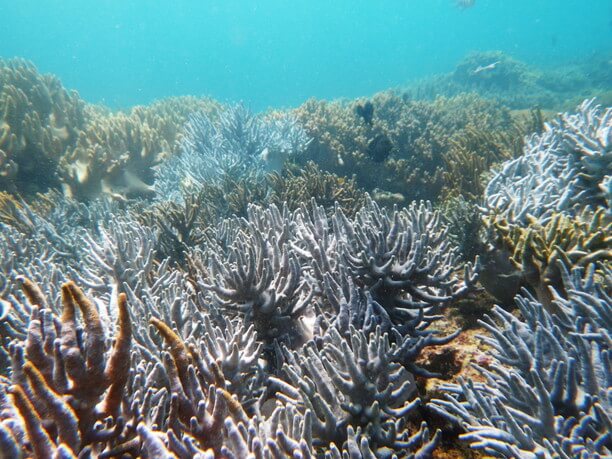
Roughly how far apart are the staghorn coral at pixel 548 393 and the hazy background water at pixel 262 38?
63.6m

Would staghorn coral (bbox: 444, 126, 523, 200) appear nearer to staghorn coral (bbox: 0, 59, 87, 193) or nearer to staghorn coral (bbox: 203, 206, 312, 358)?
staghorn coral (bbox: 203, 206, 312, 358)

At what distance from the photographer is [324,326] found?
8.16 feet

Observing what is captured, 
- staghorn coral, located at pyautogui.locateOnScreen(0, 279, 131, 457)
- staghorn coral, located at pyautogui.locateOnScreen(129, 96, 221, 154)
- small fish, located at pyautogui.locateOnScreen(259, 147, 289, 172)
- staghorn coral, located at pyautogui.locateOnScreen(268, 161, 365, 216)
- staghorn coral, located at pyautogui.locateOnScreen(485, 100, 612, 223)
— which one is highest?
staghorn coral, located at pyautogui.locateOnScreen(129, 96, 221, 154)

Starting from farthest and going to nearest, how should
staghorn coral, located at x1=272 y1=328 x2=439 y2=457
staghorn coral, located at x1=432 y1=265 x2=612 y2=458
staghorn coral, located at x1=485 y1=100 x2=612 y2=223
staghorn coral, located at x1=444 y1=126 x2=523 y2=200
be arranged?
staghorn coral, located at x1=444 y1=126 x2=523 y2=200 → staghorn coral, located at x1=485 y1=100 x2=612 y2=223 → staghorn coral, located at x1=272 y1=328 x2=439 y2=457 → staghorn coral, located at x1=432 y1=265 x2=612 y2=458

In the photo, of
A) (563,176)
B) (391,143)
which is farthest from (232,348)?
(391,143)

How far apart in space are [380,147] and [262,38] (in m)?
154

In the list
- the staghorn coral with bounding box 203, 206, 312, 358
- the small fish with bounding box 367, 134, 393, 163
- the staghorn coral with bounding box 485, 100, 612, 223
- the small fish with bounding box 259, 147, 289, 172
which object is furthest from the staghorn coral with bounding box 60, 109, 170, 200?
the staghorn coral with bounding box 485, 100, 612, 223

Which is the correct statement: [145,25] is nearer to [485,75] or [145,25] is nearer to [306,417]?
[485,75]

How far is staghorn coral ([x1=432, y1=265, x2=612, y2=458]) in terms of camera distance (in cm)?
144

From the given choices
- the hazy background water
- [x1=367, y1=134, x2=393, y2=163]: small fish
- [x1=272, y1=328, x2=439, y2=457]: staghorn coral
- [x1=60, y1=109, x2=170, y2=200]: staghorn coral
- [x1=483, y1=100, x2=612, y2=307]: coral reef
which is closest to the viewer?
[x1=272, y1=328, x2=439, y2=457]: staghorn coral

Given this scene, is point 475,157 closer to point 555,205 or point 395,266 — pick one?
point 555,205

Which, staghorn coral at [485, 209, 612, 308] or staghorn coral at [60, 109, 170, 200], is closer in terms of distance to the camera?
staghorn coral at [485, 209, 612, 308]

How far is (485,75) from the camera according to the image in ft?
75.1

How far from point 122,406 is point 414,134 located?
9771 mm
